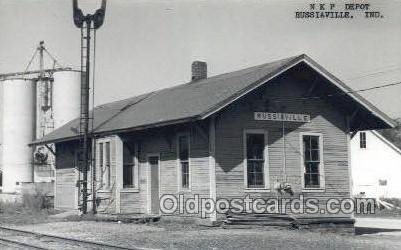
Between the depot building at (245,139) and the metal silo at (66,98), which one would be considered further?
the metal silo at (66,98)

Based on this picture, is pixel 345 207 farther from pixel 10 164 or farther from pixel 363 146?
pixel 10 164

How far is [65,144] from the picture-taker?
2520cm

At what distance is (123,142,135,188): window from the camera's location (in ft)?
66.7

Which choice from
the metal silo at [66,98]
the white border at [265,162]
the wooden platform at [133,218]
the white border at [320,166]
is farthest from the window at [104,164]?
the metal silo at [66,98]

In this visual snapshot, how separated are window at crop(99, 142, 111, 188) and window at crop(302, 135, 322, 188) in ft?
23.6

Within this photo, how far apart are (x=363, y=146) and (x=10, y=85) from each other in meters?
26.2

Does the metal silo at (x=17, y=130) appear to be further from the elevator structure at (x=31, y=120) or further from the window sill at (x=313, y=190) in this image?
the window sill at (x=313, y=190)

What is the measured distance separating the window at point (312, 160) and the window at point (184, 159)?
11.6 feet

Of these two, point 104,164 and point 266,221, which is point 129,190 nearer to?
point 104,164

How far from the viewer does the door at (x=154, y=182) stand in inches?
763

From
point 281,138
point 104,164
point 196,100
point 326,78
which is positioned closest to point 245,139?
point 281,138

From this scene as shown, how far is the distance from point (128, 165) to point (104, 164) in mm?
1427

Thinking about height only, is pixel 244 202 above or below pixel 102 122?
below

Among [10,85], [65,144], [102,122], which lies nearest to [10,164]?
[10,85]
